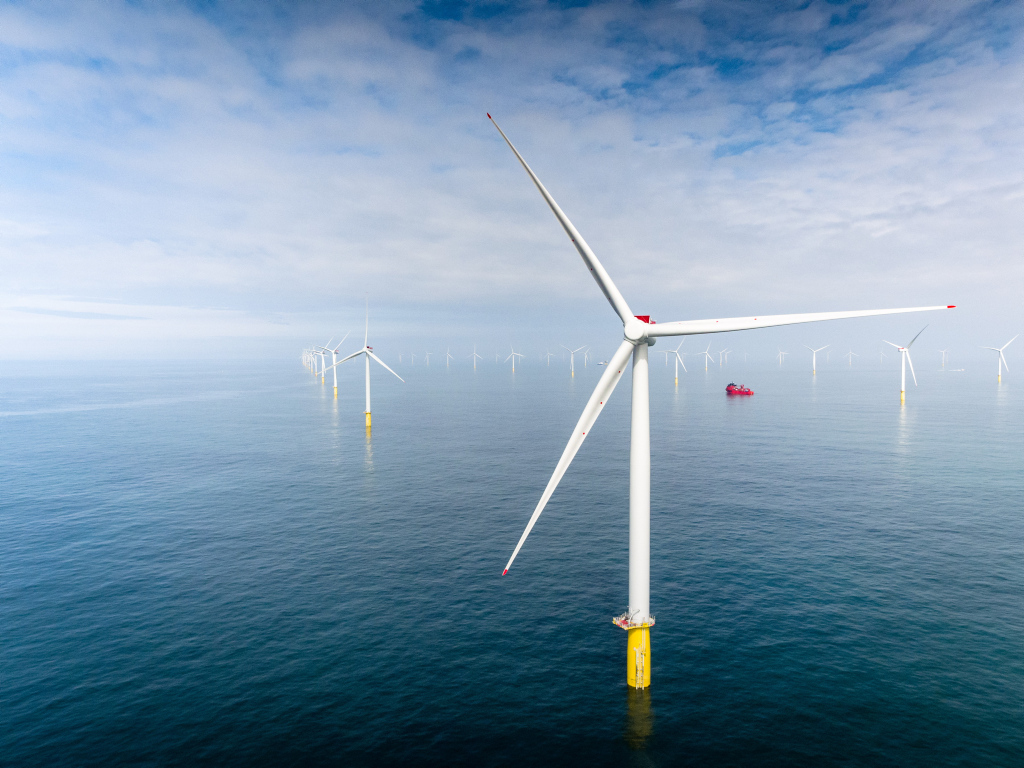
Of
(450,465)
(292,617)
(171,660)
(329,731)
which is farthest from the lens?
(450,465)

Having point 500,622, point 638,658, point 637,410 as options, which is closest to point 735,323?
point 637,410

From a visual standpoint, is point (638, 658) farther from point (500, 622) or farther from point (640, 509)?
point (500, 622)

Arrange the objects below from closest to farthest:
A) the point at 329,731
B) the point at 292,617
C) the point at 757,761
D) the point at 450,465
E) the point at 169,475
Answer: the point at 757,761 → the point at 329,731 → the point at 292,617 → the point at 169,475 → the point at 450,465

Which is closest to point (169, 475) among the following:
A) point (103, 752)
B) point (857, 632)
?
point (103, 752)

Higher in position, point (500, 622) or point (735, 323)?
point (735, 323)

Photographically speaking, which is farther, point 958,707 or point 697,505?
point 697,505

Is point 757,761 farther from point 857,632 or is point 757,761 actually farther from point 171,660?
point 171,660

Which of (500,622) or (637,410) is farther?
(500,622)
